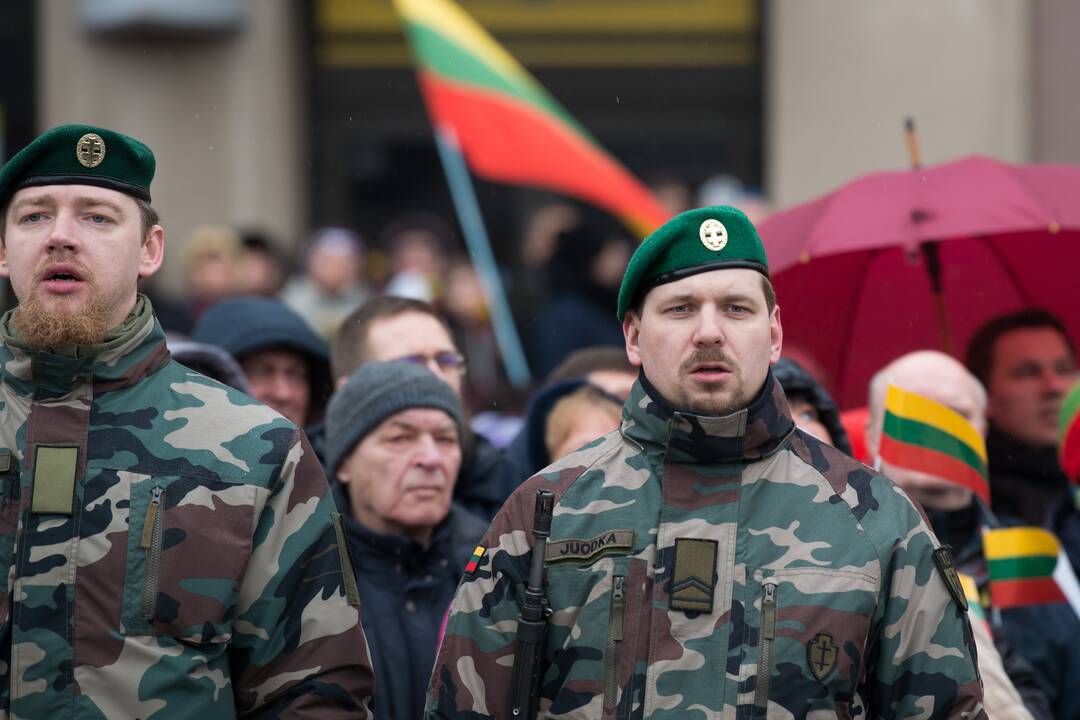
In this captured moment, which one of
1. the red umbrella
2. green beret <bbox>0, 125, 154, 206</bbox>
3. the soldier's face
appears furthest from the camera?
the red umbrella

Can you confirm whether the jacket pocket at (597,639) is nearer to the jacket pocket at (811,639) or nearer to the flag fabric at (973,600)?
the jacket pocket at (811,639)

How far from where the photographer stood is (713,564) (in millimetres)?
3369

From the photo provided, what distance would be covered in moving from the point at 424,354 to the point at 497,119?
2.23 m

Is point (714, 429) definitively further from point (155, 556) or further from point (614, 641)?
point (155, 556)

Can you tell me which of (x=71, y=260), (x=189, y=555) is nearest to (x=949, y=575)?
(x=189, y=555)

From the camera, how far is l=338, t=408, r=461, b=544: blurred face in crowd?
15.5 ft

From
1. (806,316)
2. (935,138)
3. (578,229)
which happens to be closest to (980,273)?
(806,316)

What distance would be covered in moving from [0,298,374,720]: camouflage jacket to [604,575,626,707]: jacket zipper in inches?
20.3

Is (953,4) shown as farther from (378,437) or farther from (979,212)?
(378,437)

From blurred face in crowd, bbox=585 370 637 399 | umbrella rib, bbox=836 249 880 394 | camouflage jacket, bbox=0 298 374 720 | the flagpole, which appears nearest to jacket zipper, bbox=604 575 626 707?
camouflage jacket, bbox=0 298 374 720

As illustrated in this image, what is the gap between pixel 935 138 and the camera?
10.9 meters

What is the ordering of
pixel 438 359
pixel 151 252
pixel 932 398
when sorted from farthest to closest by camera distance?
pixel 438 359, pixel 932 398, pixel 151 252

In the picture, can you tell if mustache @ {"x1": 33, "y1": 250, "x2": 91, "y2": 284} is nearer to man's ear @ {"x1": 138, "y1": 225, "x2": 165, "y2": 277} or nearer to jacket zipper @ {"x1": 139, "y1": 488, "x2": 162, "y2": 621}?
man's ear @ {"x1": 138, "y1": 225, "x2": 165, "y2": 277}

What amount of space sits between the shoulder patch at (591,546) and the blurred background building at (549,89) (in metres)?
7.06
